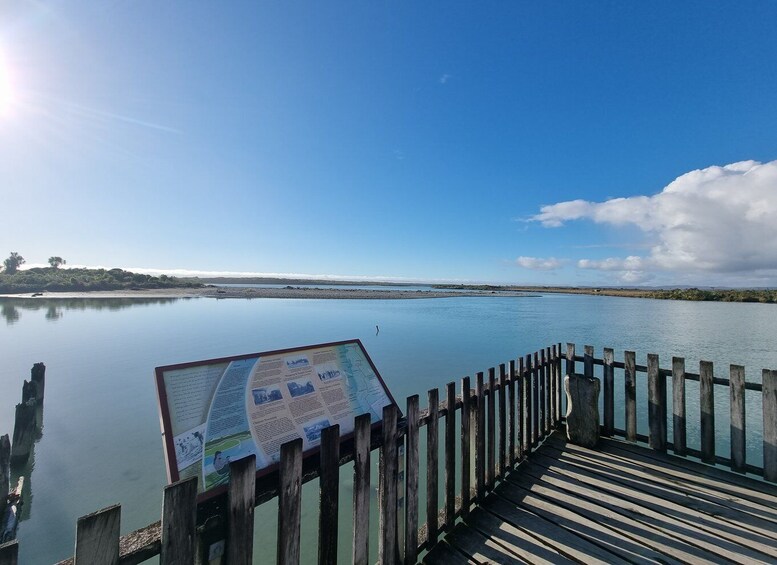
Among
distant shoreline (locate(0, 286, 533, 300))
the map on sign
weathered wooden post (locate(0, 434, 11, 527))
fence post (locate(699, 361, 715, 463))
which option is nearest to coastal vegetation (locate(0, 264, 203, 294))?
distant shoreline (locate(0, 286, 533, 300))

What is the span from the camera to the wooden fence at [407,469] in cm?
129

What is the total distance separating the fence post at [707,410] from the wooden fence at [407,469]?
0.01m

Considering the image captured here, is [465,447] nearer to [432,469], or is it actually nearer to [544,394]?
[432,469]

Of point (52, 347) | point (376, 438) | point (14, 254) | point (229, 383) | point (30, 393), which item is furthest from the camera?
point (14, 254)

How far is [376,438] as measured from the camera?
2326 mm

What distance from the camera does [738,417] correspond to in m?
3.45

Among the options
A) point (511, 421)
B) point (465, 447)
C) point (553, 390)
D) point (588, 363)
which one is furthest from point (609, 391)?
point (465, 447)

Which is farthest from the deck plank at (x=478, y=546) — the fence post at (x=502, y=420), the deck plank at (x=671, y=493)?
the deck plank at (x=671, y=493)

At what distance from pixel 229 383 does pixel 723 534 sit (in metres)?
3.92

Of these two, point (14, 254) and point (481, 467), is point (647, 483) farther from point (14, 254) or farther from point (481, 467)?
point (14, 254)

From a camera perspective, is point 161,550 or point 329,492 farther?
point 329,492

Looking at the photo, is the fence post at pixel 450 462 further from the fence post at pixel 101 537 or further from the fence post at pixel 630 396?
the fence post at pixel 630 396

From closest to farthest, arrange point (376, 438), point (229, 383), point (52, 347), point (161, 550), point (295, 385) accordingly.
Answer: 1. point (161, 550)
2. point (229, 383)
3. point (295, 385)
4. point (376, 438)
5. point (52, 347)

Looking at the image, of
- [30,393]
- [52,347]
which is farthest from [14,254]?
[30,393]
